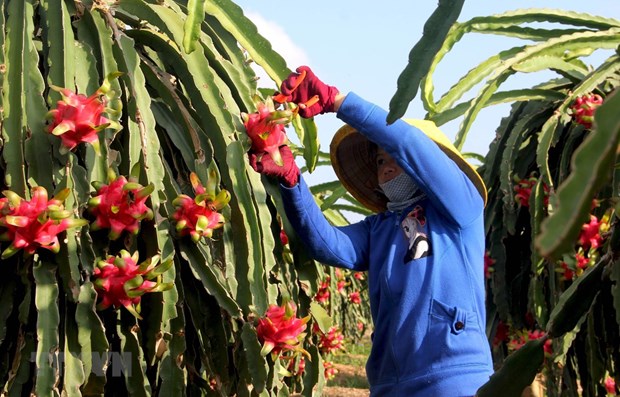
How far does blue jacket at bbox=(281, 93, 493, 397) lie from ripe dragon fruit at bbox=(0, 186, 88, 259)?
73 centimetres

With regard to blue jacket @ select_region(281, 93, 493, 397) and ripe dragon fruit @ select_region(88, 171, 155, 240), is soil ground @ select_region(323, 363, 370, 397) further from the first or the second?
ripe dragon fruit @ select_region(88, 171, 155, 240)

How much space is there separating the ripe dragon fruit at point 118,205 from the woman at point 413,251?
437mm

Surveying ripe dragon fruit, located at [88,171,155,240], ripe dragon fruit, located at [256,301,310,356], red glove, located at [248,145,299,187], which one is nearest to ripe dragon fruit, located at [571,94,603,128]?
red glove, located at [248,145,299,187]

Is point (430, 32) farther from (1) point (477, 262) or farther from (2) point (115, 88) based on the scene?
(1) point (477, 262)

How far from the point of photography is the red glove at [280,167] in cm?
228

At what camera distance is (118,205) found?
1915 mm

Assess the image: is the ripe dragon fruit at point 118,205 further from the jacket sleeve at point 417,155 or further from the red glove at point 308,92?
the jacket sleeve at point 417,155

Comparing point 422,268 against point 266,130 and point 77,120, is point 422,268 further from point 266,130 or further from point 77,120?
point 77,120

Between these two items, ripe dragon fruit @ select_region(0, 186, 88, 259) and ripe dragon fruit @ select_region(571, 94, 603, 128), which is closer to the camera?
ripe dragon fruit @ select_region(0, 186, 88, 259)

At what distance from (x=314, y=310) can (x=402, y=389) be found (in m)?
0.32

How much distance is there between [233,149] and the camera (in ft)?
7.07

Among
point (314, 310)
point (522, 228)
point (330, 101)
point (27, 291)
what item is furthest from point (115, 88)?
point (522, 228)

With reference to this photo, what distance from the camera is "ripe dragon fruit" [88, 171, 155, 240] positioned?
1.91m

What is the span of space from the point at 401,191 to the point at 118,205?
3.32ft
